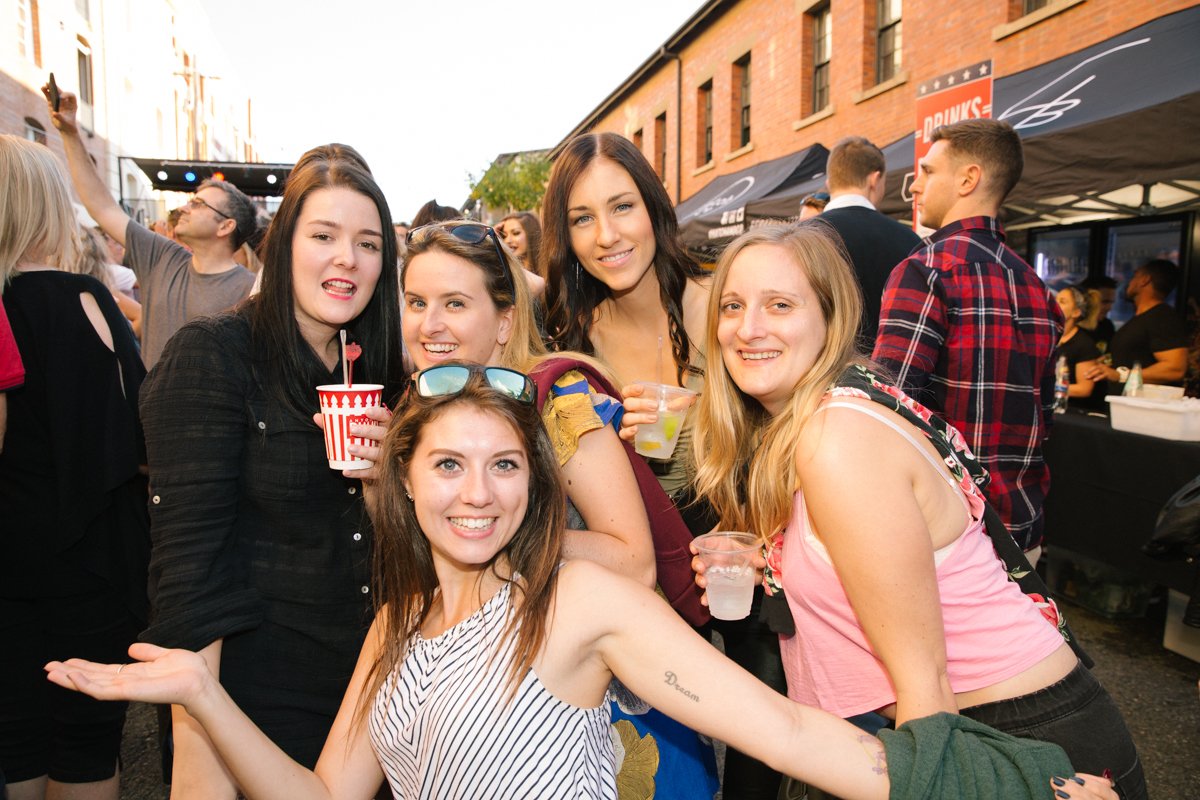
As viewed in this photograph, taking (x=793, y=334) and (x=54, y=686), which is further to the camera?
(x=54, y=686)

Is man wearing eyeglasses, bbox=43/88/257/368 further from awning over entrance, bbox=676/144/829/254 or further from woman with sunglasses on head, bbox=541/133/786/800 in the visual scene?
awning over entrance, bbox=676/144/829/254

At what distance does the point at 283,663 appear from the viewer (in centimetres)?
189

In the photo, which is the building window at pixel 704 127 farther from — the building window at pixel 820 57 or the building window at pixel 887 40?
the building window at pixel 887 40

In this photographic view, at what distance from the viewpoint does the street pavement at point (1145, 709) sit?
134 inches

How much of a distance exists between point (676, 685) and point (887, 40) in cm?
1182

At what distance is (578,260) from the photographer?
9.24 ft

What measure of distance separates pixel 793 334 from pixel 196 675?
151 centimetres

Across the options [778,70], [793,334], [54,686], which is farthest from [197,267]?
[778,70]

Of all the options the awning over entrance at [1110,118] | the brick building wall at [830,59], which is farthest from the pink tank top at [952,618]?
the brick building wall at [830,59]

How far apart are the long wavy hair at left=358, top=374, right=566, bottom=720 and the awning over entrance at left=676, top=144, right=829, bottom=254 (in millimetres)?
7215

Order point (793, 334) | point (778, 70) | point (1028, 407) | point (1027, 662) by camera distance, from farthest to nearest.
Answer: point (778, 70) < point (1028, 407) < point (793, 334) < point (1027, 662)

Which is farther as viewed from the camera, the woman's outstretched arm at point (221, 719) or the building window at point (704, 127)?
the building window at point (704, 127)

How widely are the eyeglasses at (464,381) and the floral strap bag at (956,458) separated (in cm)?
69

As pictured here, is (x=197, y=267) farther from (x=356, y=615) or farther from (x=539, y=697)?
(x=539, y=697)
